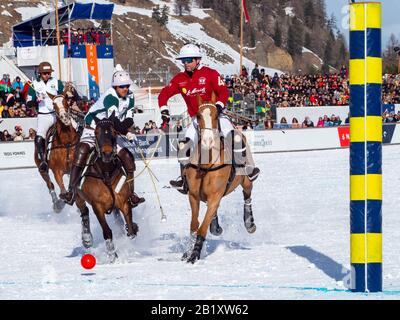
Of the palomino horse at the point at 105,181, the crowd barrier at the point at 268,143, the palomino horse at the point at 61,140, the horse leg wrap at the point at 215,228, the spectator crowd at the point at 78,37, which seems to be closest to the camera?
the palomino horse at the point at 105,181

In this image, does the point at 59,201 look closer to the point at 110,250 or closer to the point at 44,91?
the point at 44,91

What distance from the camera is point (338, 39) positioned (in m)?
123

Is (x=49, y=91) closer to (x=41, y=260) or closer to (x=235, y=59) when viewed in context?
(x=41, y=260)

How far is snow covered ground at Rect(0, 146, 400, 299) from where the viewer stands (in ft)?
29.7

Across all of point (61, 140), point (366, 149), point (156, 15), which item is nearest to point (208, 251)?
point (366, 149)

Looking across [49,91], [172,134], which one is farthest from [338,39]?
[49,91]

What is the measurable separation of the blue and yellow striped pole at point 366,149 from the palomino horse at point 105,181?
4337mm

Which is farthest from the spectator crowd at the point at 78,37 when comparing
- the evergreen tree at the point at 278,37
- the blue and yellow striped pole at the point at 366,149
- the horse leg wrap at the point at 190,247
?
the evergreen tree at the point at 278,37

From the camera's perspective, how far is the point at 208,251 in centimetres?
1224

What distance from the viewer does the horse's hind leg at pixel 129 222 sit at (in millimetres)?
12518

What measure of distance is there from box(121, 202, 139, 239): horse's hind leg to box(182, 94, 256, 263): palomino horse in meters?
1.11

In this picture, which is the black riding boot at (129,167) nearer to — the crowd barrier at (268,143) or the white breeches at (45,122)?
the white breeches at (45,122)

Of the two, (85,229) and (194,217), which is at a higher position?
(194,217)

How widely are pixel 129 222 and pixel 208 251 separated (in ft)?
3.94
